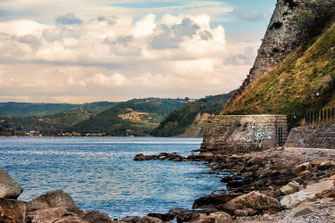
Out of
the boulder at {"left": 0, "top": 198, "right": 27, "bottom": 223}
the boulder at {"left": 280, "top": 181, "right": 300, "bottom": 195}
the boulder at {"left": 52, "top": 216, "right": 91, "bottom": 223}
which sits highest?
the boulder at {"left": 0, "top": 198, "right": 27, "bottom": 223}

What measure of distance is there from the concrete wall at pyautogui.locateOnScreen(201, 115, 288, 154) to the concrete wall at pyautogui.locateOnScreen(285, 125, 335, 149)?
7405 millimetres

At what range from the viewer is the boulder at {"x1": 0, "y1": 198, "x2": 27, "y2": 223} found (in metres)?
11.9

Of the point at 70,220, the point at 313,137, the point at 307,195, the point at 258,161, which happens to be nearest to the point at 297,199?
the point at 307,195

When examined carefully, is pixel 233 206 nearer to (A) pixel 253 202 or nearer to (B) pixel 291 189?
(A) pixel 253 202

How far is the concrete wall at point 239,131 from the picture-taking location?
48312mm

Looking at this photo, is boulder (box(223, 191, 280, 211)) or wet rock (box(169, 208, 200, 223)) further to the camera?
boulder (box(223, 191, 280, 211))

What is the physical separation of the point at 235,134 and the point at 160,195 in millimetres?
24412

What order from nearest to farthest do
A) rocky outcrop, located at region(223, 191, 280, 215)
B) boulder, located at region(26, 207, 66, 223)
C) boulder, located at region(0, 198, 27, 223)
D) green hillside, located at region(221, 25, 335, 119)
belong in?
boulder, located at region(0, 198, 27, 223), boulder, located at region(26, 207, 66, 223), rocky outcrop, located at region(223, 191, 280, 215), green hillside, located at region(221, 25, 335, 119)

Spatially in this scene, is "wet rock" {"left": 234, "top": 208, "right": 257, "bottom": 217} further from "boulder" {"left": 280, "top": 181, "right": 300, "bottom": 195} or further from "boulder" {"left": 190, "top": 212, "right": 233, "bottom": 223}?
"boulder" {"left": 280, "top": 181, "right": 300, "bottom": 195}

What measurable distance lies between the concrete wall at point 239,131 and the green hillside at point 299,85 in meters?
3.28

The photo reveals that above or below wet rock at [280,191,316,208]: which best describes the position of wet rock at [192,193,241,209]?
below

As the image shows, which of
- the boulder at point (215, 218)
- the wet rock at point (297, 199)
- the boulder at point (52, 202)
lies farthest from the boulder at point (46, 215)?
the wet rock at point (297, 199)

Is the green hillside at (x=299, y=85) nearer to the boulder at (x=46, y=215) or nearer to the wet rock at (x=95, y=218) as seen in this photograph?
the wet rock at (x=95, y=218)

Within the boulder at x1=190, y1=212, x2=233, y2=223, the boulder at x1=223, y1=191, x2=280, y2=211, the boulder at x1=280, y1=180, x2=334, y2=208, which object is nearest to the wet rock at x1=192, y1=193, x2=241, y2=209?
the boulder at x1=223, y1=191, x2=280, y2=211
